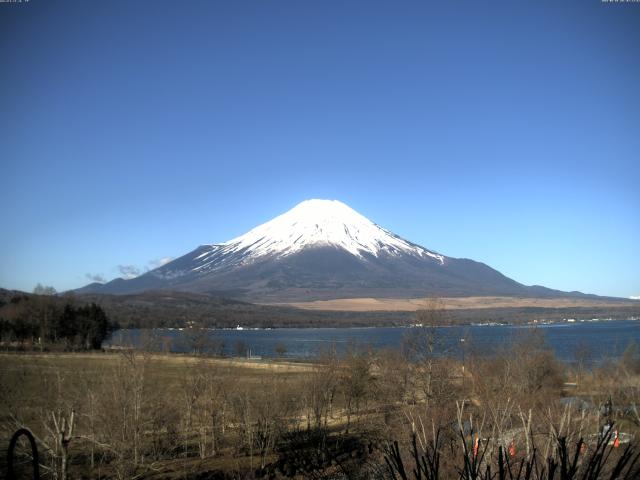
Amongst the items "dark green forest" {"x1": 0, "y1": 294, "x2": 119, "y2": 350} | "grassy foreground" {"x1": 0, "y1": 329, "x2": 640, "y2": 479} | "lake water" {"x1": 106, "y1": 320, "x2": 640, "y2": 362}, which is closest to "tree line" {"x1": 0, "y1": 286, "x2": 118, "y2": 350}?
"dark green forest" {"x1": 0, "y1": 294, "x2": 119, "y2": 350}

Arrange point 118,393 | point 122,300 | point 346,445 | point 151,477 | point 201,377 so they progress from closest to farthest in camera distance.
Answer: point 118,393 → point 151,477 → point 201,377 → point 346,445 → point 122,300

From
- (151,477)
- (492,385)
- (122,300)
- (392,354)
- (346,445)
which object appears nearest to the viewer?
(151,477)

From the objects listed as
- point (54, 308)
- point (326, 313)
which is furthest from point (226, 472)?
point (326, 313)

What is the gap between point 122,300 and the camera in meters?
186

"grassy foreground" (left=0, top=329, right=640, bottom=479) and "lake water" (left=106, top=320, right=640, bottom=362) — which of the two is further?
"lake water" (left=106, top=320, right=640, bottom=362)

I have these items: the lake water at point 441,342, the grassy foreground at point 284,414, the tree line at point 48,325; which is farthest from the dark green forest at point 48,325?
the grassy foreground at point 284,414

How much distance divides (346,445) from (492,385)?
28.1 ft

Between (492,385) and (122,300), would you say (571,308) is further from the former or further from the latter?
(492,385)

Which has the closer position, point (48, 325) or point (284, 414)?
point (284, 414)

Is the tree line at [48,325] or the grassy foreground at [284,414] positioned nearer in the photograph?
the grassy foreground at [284,414]

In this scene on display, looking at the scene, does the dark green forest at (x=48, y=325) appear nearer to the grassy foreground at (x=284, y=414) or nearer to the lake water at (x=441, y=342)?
the lake water at (x=441, y=342)

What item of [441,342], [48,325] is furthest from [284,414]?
[48,325]

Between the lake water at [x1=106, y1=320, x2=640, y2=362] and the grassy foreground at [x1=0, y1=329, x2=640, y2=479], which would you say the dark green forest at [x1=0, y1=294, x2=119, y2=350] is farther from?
the grassy foreground at [x1=0, y1=329, x2=640, y2=479]

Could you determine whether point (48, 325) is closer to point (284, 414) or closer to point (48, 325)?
point (48, 325)
